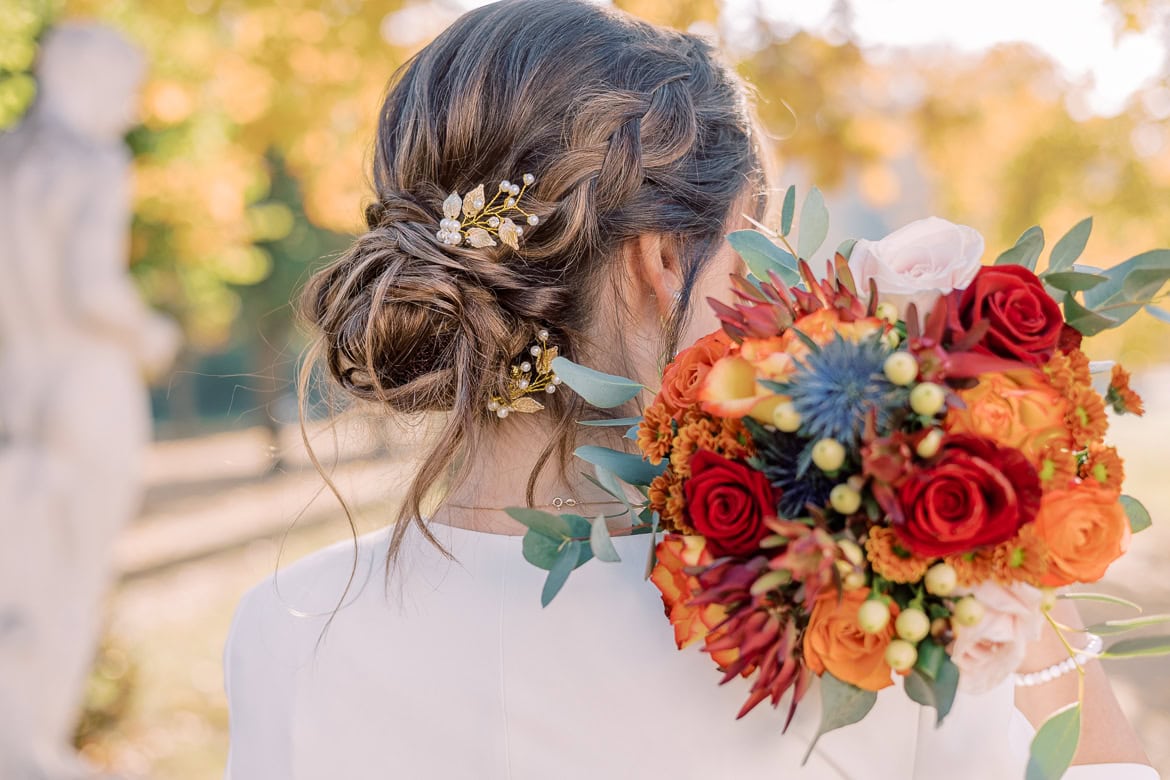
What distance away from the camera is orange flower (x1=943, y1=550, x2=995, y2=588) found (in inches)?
39.6

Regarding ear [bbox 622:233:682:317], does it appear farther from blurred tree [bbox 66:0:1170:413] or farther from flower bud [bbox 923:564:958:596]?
blurred tree [bbox 66:0:1170:413]

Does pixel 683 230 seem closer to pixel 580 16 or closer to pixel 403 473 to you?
pixel 580 16

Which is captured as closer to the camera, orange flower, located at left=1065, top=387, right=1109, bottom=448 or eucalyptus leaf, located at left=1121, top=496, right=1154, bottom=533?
orange flower, located at left=1065, top=387, right=1109, bottom=448

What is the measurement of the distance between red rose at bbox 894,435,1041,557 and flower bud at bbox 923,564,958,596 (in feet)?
0.12

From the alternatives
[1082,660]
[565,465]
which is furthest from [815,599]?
[565,465]

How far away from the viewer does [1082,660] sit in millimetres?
1173

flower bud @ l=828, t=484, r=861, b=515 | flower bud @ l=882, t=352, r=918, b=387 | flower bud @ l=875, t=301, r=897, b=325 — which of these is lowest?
flower bud @ l=828, t=484, r=861, b=515

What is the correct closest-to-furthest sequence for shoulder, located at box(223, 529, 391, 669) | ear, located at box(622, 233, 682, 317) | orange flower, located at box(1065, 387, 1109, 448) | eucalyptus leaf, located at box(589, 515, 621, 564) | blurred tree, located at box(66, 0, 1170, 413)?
orange flower, located at box(1065, 387, 1109, 448)
eucalyptus leaf, located at box(589, 515, 621, 564)
shoulder, located at box(223, 529, 391, 669)
ear, located at box(622, 233, 682, 317)
blurred tree, located at box(66, 0, 1170, 413)

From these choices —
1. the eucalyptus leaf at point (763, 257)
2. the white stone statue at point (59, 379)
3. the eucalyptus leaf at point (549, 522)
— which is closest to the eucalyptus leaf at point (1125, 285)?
the eucalyptus leaf at point (763, 257)

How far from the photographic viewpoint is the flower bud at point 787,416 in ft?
3.34

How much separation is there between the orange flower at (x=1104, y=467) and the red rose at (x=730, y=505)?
0.35m

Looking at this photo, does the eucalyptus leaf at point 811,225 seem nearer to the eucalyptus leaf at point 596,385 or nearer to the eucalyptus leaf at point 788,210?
the eucalyptus leaf at point 788,210

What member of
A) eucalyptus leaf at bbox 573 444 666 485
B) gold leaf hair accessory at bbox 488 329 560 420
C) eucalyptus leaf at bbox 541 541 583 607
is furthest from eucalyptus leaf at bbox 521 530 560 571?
gold leaf hair accessory at bbox 488 329 560 420

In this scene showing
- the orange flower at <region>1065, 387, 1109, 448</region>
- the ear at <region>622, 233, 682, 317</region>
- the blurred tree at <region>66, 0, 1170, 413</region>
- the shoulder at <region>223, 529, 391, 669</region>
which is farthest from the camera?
the blurred tree at <region>66, 0, 1170, 413</region>
